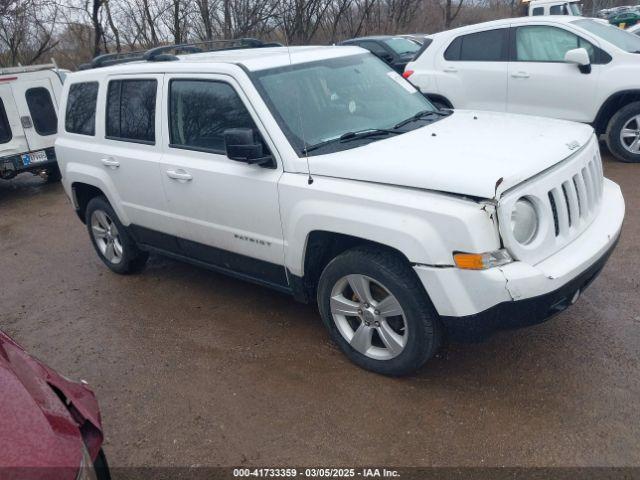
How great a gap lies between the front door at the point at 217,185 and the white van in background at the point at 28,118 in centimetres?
601

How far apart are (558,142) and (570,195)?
38 centimetres

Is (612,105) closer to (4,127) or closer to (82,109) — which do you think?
(82,109)

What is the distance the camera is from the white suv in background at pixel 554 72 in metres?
7.05

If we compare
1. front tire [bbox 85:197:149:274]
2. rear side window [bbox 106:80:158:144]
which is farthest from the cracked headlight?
front tire [bbox 85:197:149:274]

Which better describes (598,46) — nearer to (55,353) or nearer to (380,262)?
(380,262)

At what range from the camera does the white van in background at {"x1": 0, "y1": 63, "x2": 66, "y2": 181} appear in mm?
9117

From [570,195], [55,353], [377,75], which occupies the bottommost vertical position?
[55,353]

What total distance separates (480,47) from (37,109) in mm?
6936

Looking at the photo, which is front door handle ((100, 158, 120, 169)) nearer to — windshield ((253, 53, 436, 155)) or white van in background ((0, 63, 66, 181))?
windshield ((253, 53, 436, 155))

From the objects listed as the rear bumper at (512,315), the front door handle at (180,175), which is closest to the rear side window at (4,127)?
the front door handle at (180,175)

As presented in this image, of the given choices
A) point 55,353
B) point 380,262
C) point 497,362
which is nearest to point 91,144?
point 55,353

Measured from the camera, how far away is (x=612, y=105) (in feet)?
23.5

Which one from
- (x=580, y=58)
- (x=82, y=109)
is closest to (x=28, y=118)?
(x=82, y=109)

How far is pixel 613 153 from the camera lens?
745 centimetres
